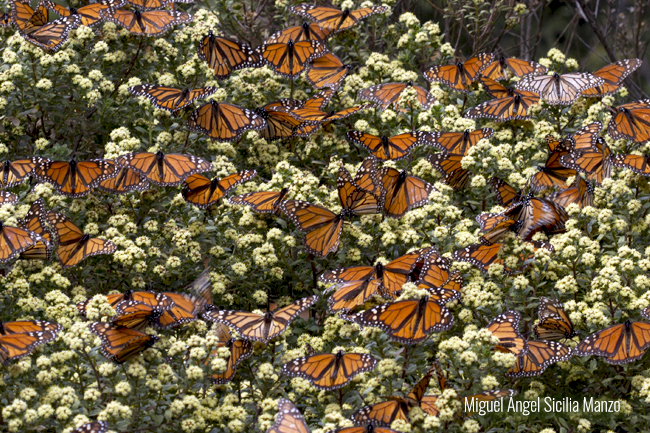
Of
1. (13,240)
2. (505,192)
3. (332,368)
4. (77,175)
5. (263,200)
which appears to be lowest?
(332,368)

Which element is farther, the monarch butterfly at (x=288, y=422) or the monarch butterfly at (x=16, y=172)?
the monarch butterfly at (x=16, y=172)

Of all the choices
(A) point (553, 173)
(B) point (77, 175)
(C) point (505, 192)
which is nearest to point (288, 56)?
(B) point (77, 175)

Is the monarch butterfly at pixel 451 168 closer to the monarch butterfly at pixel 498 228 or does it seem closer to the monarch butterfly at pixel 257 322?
the monarch butterfly at pixel 498 228

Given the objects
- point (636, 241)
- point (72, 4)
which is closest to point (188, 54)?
point (72, 4)

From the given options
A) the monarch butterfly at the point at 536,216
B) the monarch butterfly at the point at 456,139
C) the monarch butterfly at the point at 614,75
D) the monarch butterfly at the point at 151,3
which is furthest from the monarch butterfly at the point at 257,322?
the monarch butterfly at the point at 614,75

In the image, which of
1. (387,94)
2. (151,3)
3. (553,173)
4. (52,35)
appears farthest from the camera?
(151,3)

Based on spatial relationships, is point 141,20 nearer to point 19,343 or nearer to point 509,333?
point 19,343
